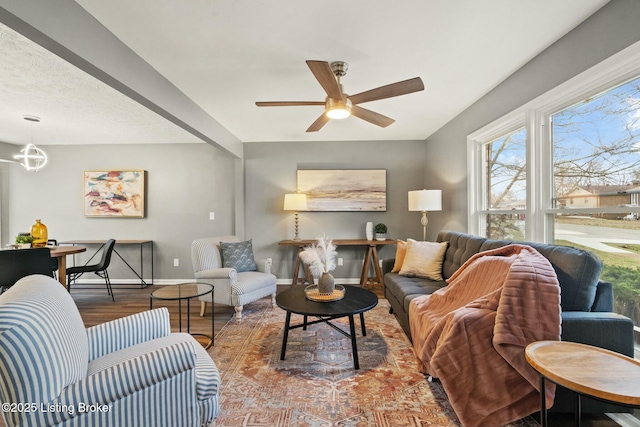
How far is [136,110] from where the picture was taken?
3.19m

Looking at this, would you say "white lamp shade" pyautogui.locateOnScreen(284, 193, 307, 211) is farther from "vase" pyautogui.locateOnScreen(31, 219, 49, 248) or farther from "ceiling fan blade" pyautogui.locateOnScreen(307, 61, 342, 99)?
"vase" pyautogui.locateOnScreen(31, 219, 49, 248)

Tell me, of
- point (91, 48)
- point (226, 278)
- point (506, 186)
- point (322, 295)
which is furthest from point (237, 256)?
point (506, 186)

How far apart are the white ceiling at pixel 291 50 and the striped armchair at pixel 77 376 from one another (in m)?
1.63

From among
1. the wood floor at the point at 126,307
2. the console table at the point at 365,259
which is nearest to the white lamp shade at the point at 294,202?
the console table at the point at 365,259

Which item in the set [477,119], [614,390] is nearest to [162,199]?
[477,119]

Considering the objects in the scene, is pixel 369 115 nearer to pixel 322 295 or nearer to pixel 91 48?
pixel 322 295

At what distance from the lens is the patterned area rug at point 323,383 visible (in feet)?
5.11

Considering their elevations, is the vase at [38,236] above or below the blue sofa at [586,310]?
above

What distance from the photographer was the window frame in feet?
5.24

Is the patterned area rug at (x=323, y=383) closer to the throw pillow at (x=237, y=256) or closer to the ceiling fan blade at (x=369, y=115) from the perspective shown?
the throw pillow at (x=237, y=256)

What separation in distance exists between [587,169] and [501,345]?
1.43m

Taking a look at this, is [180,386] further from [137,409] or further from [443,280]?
[443,280]

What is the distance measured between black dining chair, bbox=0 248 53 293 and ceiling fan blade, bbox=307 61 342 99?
10.9 feet

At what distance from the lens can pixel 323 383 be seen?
6.11 feet
